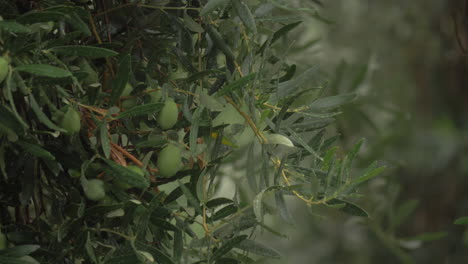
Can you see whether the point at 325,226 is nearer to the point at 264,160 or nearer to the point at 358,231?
the point at 358,231

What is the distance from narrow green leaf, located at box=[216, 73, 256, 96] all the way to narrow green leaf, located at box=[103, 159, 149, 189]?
0.07 metres

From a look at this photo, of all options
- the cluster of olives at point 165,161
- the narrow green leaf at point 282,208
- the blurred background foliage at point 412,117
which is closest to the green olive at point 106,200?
the cluster of olives at point 165,161

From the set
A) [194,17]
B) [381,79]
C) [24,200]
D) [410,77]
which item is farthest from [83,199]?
[410,77]

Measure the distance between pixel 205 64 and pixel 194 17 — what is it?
32mm

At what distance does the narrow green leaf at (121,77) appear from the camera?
1.21ft

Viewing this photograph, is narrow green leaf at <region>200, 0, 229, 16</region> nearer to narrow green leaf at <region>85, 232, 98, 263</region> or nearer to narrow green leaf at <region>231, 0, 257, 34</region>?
narrow green leaf at <region>231, 0, 257, 34</region>

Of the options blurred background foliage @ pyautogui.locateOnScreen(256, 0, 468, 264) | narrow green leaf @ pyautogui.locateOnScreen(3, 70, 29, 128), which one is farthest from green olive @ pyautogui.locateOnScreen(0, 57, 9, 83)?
blurred background foliage @ pyautogui.locateOnScreen(256, 0, 468, 264)

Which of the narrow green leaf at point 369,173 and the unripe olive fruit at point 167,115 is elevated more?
the unripe olive fruit at point 167,115

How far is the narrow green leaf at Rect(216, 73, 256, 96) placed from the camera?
1.25 ft

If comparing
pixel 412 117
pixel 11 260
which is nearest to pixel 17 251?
pixel 11 260

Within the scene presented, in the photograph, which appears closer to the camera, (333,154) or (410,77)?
(333,154)

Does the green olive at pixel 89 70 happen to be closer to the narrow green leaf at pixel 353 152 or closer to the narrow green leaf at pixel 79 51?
the narrow green leaf at pixel 79 51

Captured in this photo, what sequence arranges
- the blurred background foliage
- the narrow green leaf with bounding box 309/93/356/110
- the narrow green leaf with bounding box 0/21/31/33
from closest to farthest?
the narrow green leaf with bounding box 0/21/31/33
the narrow green leaf with bounding box 309/93/356/110
the blurred background foliage

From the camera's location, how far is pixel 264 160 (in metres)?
0.40
